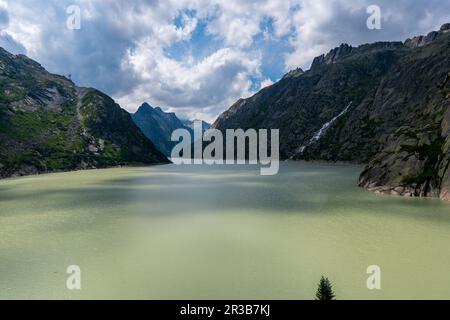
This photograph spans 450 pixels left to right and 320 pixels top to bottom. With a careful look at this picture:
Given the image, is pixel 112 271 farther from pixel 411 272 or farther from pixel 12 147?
pixel 12 147

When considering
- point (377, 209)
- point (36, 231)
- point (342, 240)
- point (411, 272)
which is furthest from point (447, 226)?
point (36, 231)

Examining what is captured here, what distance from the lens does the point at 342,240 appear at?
37.8 meters

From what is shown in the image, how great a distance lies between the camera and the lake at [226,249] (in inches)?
987

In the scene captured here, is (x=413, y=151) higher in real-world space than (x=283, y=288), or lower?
higher

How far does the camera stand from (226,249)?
115 feet

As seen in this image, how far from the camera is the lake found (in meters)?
25.1
